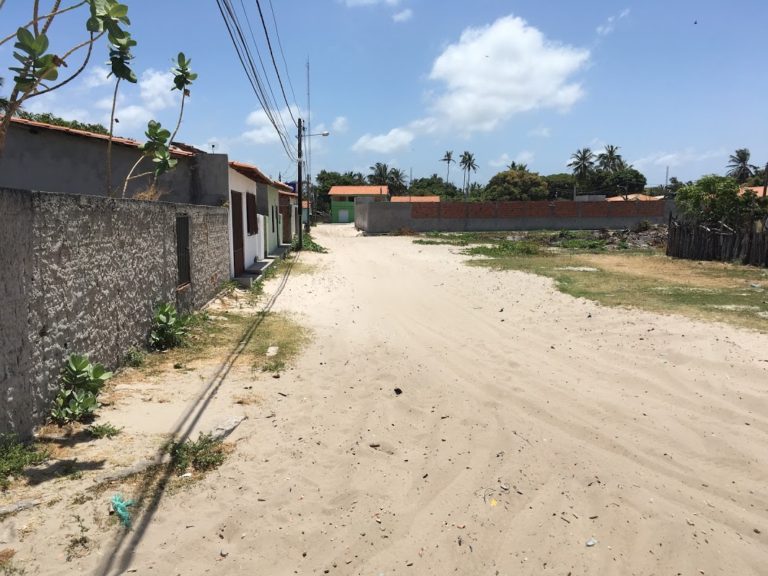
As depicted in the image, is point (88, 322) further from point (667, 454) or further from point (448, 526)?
point (667, 454)

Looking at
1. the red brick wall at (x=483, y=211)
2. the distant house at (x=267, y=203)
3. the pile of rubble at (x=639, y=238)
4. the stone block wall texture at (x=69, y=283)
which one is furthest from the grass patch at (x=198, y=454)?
the red brick wall at (x=483, y=211)

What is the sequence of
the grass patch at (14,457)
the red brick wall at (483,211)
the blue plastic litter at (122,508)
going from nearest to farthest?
1. the blue plastic litter at (122,508)
2. the grass patch at (14,457)
3. the red brick wall at (483,211)

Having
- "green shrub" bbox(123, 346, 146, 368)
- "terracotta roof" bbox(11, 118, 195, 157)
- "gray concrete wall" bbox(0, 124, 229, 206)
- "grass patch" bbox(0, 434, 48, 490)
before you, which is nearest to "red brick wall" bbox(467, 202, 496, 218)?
"gray concrete wall" bbox(0, 124, 229, 206)

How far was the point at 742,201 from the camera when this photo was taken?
1988 cm

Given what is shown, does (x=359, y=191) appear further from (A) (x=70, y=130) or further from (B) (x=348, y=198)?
(A) (x=70, y=130)

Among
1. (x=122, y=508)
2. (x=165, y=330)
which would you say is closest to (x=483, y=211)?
(x=165, y=330)

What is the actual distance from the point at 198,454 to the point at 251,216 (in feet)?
41.2

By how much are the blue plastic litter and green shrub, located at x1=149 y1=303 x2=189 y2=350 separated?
3.69 metres

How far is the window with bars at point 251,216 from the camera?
15.1m

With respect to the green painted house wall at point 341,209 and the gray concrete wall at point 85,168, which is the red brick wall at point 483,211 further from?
the gray concrete wall at point 85,168

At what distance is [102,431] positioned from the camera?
13.6ft

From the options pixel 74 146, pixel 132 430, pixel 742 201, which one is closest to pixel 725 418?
pixel 132 430

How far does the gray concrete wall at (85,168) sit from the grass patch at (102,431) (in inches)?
241

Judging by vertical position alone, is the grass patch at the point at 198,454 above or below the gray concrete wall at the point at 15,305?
below
